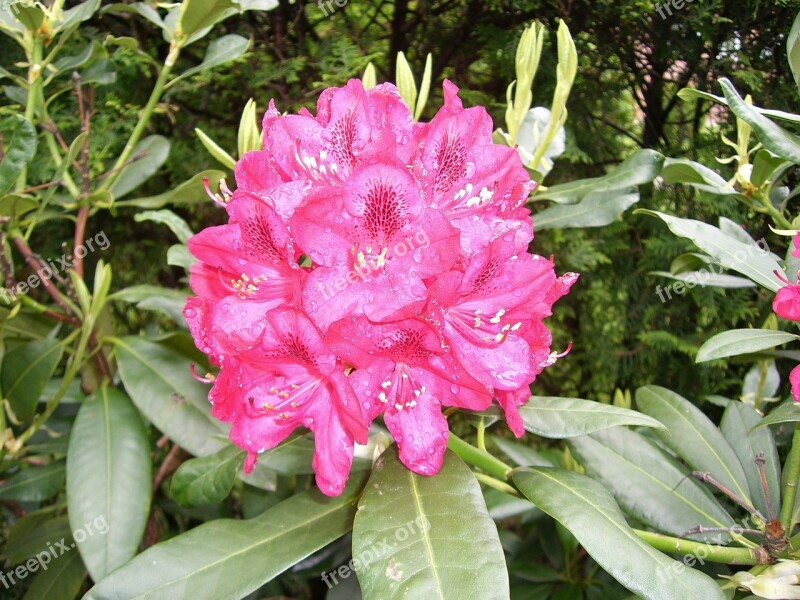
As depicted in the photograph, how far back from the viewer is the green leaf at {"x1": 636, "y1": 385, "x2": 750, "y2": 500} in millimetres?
1020

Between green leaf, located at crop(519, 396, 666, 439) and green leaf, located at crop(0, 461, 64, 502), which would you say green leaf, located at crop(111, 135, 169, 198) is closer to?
green leaf, located at crop(0, 461, 64, 502)

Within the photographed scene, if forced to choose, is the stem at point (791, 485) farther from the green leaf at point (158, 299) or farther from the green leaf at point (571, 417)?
the green leaf at point (158, 299)

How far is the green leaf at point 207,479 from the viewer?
0.90m

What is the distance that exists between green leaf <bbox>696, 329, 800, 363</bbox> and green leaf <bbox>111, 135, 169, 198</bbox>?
3.91 ft

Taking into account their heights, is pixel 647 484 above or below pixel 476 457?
below

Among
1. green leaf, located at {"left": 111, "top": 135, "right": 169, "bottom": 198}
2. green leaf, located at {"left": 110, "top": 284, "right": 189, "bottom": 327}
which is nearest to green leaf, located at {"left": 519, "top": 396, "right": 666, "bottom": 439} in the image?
green leaf, located at {"left": 110, "top": 284, "right": 189, "bottom": 327}

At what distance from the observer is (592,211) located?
3.73 ft

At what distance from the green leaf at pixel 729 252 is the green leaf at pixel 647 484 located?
1.07ft

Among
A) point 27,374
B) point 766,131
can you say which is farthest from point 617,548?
point 27,374

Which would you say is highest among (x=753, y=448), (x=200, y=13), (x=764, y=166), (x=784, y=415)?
(x=200, y=13)

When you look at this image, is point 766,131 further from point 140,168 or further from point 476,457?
point 140,168

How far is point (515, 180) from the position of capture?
783mm

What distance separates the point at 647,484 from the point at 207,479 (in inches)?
27.4

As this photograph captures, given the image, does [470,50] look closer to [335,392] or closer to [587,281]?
[587,281]
